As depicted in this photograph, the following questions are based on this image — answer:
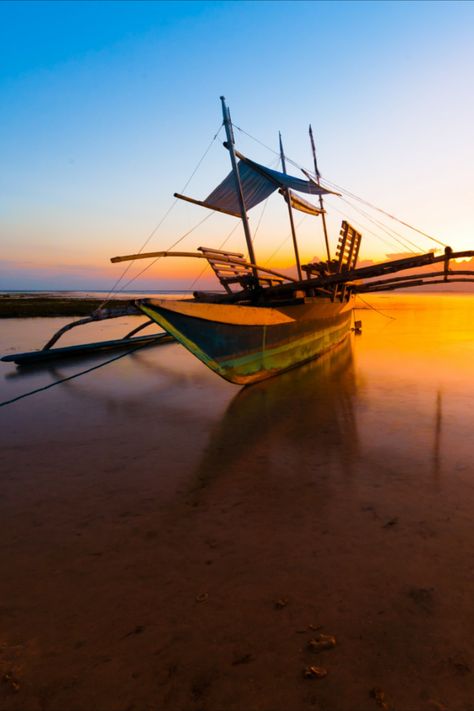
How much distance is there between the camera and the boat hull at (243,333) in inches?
278

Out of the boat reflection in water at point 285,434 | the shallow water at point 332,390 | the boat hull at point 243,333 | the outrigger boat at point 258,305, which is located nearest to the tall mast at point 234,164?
the outrigger boat at point 258,305

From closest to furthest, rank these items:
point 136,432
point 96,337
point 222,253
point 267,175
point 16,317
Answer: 1. point 136,432
2. point 222,253
3. point 267,175
4. point 96,337
5. point 16,317

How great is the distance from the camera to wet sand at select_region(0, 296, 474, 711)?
79.3 inches

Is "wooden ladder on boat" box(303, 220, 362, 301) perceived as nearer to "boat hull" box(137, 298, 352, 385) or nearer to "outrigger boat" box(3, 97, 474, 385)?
"outrigger boat" box(3, 97, 474, 385)

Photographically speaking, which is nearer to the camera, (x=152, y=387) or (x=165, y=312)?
(x=165, y=312)

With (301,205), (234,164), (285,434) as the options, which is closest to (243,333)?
(285,434)

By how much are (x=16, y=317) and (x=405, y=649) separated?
106 ft

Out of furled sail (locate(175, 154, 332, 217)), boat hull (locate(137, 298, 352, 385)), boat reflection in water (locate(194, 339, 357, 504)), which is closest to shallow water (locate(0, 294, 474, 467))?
boat reflection in water (locate(194, 339, 357, 504))

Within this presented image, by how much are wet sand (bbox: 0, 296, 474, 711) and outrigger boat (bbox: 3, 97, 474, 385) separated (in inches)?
77.0

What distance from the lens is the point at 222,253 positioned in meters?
11.5

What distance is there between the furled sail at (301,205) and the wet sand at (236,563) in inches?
546

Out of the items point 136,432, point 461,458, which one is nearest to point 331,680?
point 461,458

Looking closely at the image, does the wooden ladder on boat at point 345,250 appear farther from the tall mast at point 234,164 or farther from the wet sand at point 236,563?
the wet sand at point 236,563

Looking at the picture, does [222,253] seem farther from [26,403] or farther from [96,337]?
[96,337]
